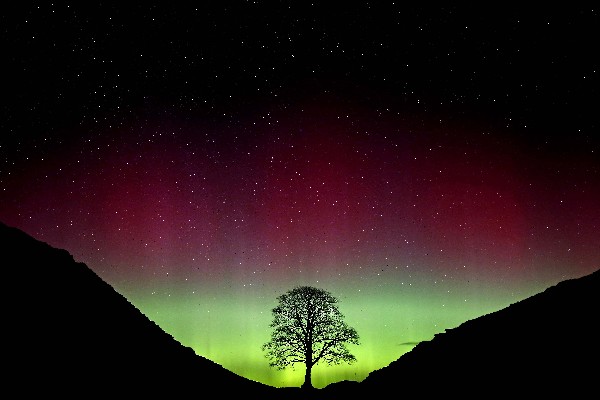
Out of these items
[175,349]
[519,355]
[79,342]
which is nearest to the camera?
[519,355]

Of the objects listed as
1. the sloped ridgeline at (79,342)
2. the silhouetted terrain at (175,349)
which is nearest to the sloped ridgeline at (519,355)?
the silhouetted terrain at (175,349)

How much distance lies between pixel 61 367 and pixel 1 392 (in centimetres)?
253

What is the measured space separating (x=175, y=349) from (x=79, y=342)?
7.41 m

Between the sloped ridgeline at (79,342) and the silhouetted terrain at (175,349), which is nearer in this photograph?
the silhouetted terrain at (175,349)

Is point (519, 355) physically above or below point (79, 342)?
below

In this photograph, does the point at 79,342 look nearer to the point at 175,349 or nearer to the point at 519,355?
the point at 175,349

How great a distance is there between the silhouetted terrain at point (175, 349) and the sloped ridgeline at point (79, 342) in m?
0.05

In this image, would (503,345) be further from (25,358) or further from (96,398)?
(25,358)

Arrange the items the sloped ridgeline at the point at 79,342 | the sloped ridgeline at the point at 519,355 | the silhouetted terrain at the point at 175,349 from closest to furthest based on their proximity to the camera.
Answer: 1. the sloped ridgeline at the point at 519,355
2. the silhouetted terrain at the point at 175,349
3. the sloped ridgeline at the point at 79,342

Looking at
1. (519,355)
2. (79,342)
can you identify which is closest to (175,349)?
(79,342)

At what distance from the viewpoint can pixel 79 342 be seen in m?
15.6

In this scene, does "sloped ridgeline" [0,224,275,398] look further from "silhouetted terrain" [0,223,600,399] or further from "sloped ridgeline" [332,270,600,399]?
"sloped ridgeline" [332,270,600,399]

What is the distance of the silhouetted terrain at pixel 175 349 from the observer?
12734mm

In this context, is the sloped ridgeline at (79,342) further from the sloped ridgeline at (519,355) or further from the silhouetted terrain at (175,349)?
the sloped ridgeline at (519,355)
